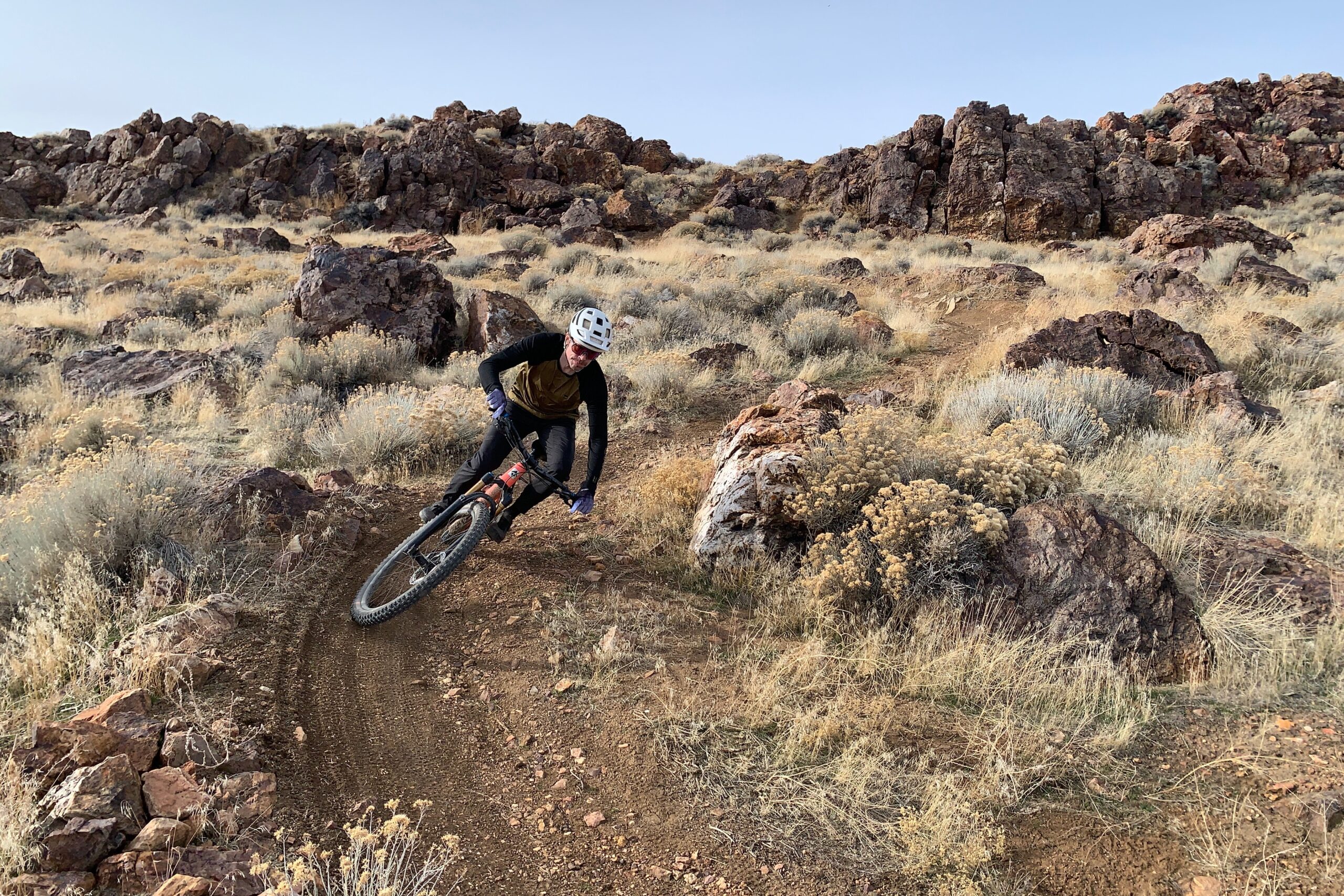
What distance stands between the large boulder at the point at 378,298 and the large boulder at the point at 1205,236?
1872cm

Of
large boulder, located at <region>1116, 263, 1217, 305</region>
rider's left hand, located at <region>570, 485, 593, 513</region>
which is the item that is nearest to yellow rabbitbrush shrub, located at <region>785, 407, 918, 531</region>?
rider's left hand, located at <region>570, 485, 593, 513</region>

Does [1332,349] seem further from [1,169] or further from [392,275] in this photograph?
[1,169]

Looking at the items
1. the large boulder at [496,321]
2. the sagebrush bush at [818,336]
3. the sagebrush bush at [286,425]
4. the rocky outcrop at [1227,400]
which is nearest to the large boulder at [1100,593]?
the rocky outcrop at [1227,400]

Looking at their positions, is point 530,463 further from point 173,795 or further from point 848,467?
point 173,795

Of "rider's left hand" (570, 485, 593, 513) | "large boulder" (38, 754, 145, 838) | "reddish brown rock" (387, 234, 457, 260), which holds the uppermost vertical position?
"reddish brown rock" (387, 234, 457, 260)

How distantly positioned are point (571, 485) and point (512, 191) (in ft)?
93.7

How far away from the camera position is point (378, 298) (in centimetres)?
1119

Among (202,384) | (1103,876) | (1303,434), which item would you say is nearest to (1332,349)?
(1303,434)

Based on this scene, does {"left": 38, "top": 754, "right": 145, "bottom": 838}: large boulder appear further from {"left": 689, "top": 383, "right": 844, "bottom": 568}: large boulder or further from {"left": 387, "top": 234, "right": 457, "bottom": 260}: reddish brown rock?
{"left": 387, "top": 234, "right": 457, "bottom": 260}: reddish brown rock

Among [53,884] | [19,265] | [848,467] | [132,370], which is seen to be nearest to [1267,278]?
[848,467]

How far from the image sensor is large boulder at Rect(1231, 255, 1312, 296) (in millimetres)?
13758

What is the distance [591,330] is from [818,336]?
772 centimetres

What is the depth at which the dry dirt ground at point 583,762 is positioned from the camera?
9.43 ft

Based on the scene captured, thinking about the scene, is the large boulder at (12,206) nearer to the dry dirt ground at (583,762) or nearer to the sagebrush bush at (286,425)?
the sagebrush bush at (286,425)
